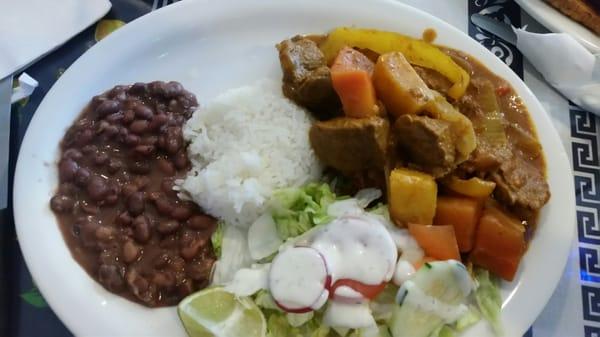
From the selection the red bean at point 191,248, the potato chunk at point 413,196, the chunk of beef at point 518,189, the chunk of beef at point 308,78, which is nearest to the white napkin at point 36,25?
the chunk of beef at point 308,78

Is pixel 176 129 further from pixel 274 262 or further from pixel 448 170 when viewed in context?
pixel 448 170

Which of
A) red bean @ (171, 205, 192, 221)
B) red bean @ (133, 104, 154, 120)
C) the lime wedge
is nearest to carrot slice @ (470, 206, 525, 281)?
the lime wedge

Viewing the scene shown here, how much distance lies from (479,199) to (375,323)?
75cm

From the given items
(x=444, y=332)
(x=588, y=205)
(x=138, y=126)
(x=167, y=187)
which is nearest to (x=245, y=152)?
(x=167, y=187)

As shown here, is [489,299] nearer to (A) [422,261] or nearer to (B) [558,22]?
(A) [422,261]

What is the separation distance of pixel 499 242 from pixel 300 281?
3.13ft

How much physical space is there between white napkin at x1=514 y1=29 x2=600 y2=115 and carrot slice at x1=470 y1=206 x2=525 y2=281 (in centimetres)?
122

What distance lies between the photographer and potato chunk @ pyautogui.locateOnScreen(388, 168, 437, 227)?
2.79 metres

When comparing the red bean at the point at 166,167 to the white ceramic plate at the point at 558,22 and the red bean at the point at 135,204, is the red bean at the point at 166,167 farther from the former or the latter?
the white ceramic plate at the point at 558,22

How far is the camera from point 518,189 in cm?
294

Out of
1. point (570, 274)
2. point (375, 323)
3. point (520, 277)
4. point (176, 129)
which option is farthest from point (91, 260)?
point (570, 274)

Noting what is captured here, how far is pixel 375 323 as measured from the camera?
2670 millimetres

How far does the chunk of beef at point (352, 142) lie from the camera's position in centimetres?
284

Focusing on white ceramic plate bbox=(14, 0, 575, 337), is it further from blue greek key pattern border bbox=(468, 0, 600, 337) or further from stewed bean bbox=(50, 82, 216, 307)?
blue greek key pattern border bbox=(468, 0, 600, 337)
